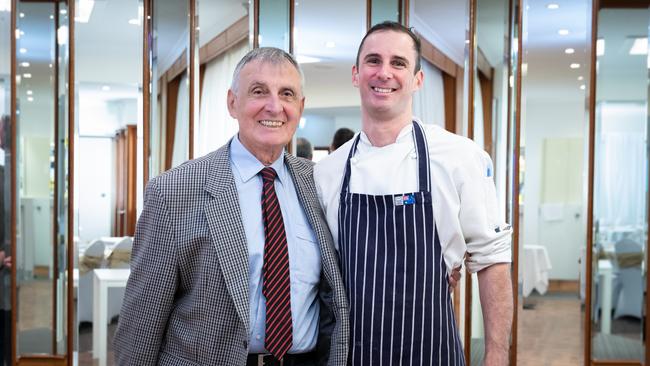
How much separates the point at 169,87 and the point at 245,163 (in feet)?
7.28

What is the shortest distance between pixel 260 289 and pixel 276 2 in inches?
99.5

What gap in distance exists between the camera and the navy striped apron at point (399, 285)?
5.71 ft

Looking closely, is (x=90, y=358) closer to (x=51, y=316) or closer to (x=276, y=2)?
(x=51, y=316)

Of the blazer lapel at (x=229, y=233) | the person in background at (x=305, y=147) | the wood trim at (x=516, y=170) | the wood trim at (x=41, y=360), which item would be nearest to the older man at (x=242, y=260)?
the blazer lapel at (x=229, y=233)

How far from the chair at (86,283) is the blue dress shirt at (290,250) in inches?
91.7

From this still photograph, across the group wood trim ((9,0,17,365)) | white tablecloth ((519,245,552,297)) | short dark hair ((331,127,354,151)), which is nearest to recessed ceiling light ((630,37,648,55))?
white tablecloth ((519,245,552,297))

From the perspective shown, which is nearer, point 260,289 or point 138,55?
point 260,289

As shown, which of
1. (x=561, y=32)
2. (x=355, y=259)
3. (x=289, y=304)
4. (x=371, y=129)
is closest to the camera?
(x=289, y=304)

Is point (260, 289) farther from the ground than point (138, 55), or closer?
closer

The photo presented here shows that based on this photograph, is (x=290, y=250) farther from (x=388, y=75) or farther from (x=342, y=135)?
(x=342, y=135)

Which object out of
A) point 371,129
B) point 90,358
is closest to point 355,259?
point 371,129

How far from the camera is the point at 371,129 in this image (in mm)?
1911

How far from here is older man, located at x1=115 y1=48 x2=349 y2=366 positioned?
5.24 feet

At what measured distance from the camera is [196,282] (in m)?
1.63
